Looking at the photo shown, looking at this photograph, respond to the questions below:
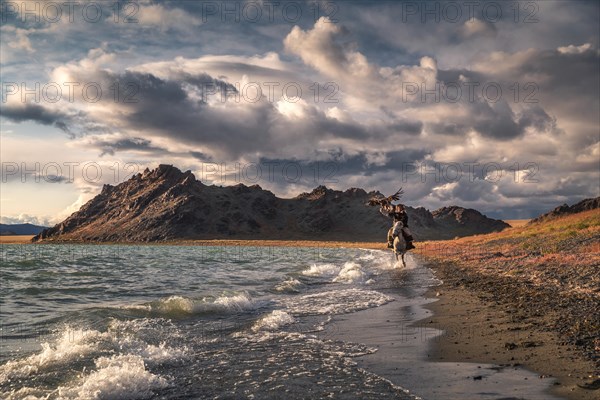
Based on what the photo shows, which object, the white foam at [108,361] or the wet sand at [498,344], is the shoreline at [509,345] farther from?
the white foam at [108,361]

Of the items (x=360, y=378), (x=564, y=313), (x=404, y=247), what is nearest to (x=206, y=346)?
(x=360, y=378)

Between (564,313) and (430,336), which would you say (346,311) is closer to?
(430,336)

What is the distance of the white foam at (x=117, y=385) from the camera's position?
25.0ft

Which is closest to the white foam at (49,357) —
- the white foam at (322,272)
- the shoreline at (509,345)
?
the shoreline at (509,345)

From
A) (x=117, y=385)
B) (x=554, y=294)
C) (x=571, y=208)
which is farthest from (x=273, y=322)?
(x=571, y=208)

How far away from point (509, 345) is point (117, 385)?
25.4 ft

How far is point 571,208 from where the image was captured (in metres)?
98.9

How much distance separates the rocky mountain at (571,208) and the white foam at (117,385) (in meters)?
101

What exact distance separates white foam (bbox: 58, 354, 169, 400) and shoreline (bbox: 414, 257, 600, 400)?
5499 millimetres

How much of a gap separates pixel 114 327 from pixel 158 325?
1.32m

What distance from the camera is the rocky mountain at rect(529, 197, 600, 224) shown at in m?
93.9

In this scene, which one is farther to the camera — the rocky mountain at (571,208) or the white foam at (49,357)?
the rocky mountain at (571,208)

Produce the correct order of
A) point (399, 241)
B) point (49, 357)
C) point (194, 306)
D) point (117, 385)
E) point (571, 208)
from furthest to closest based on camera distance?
point (571, 208) < point (399, 241) < point (194, 306) < point (49, 357) < point (117, 385)

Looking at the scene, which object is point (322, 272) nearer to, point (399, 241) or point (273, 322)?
point (399, 241)
